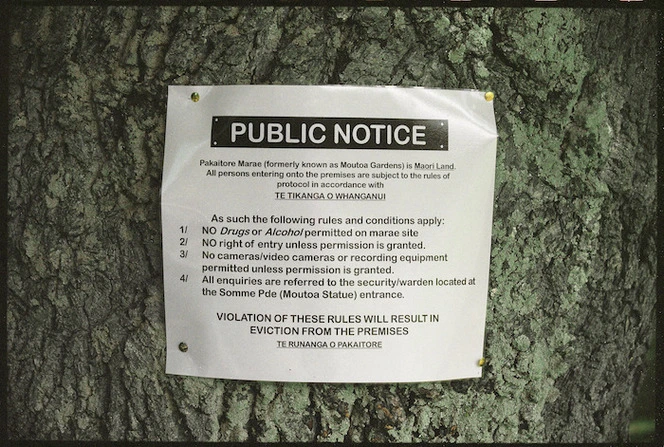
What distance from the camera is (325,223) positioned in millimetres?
1300

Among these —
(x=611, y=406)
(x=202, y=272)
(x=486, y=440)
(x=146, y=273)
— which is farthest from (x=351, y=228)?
(x=611, y=406)

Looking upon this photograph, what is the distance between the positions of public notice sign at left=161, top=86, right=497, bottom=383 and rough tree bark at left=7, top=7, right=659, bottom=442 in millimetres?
44

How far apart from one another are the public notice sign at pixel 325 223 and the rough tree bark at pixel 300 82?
44 millimetres

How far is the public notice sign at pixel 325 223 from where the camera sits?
1.30 metres

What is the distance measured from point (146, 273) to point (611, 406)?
111cm

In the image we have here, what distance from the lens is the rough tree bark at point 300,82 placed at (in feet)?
4.31

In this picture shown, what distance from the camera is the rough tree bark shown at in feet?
4.31

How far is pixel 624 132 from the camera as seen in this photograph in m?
1.38

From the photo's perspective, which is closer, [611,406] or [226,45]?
[226,45]

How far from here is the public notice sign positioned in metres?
1.30

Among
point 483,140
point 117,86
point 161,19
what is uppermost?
point 161,19

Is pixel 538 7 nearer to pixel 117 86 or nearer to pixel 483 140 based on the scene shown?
pixel 483 140

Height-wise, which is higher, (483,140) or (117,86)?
(117,86)

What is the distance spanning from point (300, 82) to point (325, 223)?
0.31 m
